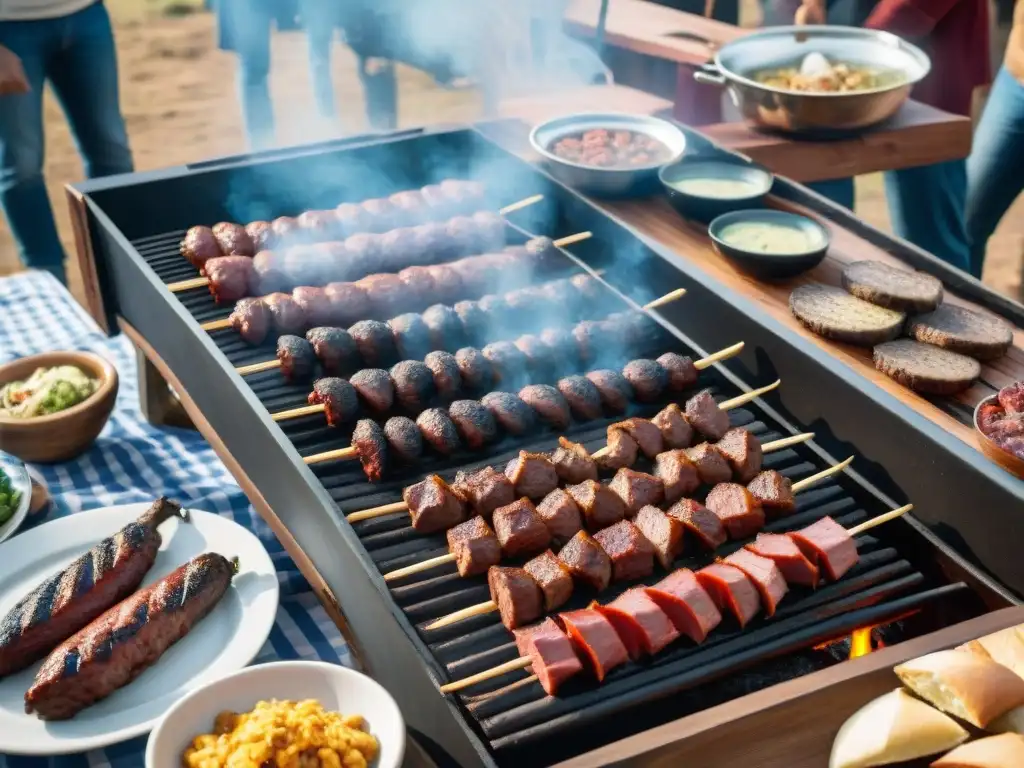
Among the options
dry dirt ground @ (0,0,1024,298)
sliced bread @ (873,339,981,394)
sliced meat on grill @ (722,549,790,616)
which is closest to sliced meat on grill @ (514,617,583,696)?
sliced meat on grill @ (722,549,790,616)

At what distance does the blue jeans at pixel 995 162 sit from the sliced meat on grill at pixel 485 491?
→ 15.8 ft

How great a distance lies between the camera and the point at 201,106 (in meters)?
11.4

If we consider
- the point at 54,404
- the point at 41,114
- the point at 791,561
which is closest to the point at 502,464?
the point at 791,561

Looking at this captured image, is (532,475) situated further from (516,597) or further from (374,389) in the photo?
(374,389)

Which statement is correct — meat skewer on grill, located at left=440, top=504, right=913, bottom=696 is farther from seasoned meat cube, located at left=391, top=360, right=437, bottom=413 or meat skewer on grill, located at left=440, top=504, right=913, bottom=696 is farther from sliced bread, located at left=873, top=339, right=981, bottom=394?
seasoned meat cube, located at left=391, top=360, right=437, bottom=413

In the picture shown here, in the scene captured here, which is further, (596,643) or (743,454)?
(743,454)

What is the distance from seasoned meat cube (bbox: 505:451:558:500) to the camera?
3129 millimetres

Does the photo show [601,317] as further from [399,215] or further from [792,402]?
[399,215]

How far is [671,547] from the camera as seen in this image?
9.52 ft

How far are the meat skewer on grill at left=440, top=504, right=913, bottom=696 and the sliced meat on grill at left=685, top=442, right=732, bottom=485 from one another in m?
0.43

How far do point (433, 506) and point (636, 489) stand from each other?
2.17ft

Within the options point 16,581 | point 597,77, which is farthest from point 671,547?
point 597,77

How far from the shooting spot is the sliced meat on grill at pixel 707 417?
3398mm

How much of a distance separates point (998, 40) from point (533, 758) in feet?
35.2
